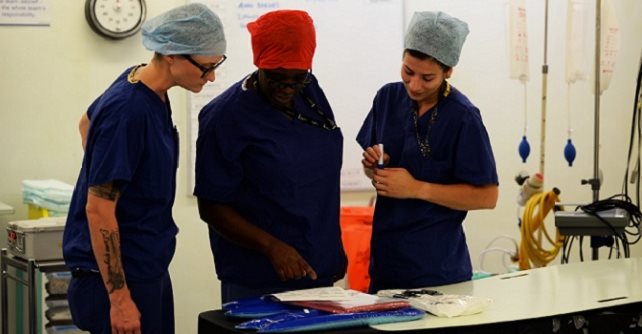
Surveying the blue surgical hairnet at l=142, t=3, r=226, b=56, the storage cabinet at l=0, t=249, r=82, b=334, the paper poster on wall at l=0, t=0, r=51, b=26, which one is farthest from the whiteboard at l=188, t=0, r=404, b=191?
the blue surgical hairnet at l=142, t=3, r=226, b=56

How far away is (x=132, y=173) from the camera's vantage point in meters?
2.24

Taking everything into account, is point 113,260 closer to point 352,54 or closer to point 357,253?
point 357,253

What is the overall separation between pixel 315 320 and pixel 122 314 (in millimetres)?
482

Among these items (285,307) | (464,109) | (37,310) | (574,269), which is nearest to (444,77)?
(464,109)

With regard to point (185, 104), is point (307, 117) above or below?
below

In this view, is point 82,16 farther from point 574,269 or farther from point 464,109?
point 574,269

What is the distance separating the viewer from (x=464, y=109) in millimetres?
2688

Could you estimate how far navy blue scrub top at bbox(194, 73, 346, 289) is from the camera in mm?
2480

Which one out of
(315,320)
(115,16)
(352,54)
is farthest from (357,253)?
(315,320)

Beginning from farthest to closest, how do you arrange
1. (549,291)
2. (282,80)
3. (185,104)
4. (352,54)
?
(352,54) → (185,104) → (549,291) → (282,80)

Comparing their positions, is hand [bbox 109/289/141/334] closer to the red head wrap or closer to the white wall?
the red head wrap

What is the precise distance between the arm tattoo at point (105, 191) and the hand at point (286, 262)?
0.43 metres

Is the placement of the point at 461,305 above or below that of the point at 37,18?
below

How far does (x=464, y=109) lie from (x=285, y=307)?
33.2 inches
